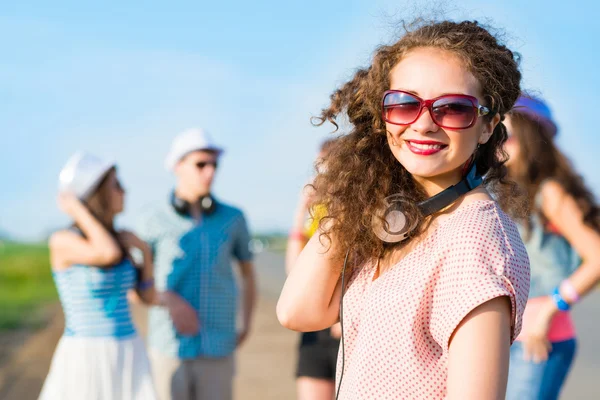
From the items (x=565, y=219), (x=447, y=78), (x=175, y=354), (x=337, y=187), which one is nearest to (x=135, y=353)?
(x=175, y=354)

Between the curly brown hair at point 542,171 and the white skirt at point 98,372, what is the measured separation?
2443mm

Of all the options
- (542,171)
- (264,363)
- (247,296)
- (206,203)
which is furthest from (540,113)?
(264,363)

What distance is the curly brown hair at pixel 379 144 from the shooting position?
2039mm

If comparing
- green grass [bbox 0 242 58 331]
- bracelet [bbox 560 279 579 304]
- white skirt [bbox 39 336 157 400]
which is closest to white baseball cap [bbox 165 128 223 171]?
white skirt [bbox 39 336 157 400]

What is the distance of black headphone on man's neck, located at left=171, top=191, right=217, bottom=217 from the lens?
5.39m

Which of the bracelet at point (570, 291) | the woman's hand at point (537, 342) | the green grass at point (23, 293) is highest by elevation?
the bracelet at point (570, 291)

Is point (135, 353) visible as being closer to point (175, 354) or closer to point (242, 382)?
point (175, 354)

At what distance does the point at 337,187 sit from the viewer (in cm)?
221

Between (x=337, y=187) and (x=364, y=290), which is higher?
(x=337, y=187)

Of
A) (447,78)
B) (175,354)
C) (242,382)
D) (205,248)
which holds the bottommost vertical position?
(242,382)

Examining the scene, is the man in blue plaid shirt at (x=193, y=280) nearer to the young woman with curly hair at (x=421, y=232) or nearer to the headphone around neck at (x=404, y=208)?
the young woman with curly hair at (x=421, y=232)

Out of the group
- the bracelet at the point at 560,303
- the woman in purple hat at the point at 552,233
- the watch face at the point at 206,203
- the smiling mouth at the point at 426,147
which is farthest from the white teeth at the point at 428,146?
the watch face at the point at 206,203

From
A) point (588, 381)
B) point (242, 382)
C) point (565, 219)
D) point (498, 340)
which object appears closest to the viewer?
point (498, 340)

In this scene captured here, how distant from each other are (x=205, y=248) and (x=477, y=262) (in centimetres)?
369
